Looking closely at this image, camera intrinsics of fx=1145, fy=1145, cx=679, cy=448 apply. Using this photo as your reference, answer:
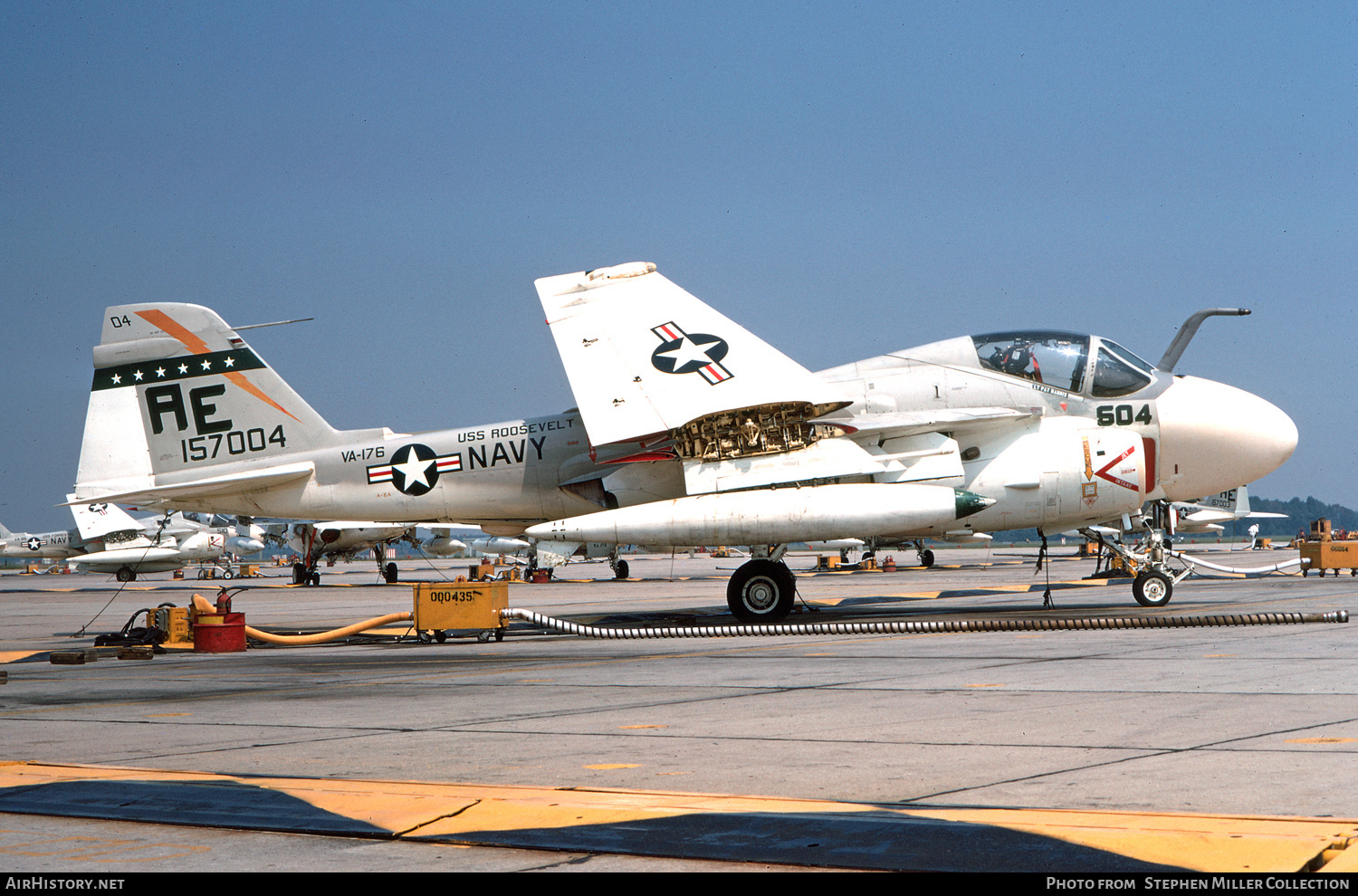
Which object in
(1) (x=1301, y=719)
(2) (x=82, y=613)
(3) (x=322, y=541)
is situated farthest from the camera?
(3) (x=322, y=541)

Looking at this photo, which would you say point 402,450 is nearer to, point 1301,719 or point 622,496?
point 622,496

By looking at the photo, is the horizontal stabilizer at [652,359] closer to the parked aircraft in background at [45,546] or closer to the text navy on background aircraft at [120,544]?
the text navy on background aircraft at [120,544]

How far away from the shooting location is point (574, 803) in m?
4.70

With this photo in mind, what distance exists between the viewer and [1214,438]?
17.5 metres

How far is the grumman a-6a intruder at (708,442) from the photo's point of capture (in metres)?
16.4

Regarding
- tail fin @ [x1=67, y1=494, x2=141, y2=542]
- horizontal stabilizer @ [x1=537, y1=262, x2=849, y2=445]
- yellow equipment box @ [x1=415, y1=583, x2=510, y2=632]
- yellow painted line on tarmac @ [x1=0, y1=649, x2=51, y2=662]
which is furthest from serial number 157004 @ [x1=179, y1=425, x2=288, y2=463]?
tail fin @ [x1=67, y1=494, x2=141, y2=542]

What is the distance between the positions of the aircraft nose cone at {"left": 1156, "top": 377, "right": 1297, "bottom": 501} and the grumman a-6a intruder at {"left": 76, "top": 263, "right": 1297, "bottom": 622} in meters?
0.03

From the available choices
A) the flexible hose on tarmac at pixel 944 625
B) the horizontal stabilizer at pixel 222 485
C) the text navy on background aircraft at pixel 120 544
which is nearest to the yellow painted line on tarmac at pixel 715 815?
the flexible hose on tarmac at pixel 944 625

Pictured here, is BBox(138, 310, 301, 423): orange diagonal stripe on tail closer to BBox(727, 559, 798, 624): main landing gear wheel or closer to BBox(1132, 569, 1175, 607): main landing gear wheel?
BBox(727, 559, 798, 624): main landing gear wheel

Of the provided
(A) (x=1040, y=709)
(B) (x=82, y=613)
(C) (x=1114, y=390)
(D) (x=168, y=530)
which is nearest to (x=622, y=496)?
(C) (x=1114, y=390)

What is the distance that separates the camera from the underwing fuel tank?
15.8 metres

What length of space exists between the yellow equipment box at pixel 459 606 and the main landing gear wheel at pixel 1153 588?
32.1 ft

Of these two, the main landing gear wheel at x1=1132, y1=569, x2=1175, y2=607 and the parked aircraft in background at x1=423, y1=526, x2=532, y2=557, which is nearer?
the main landing gear wheel at x1=1132, y1=569, x2=1175, y2=607
